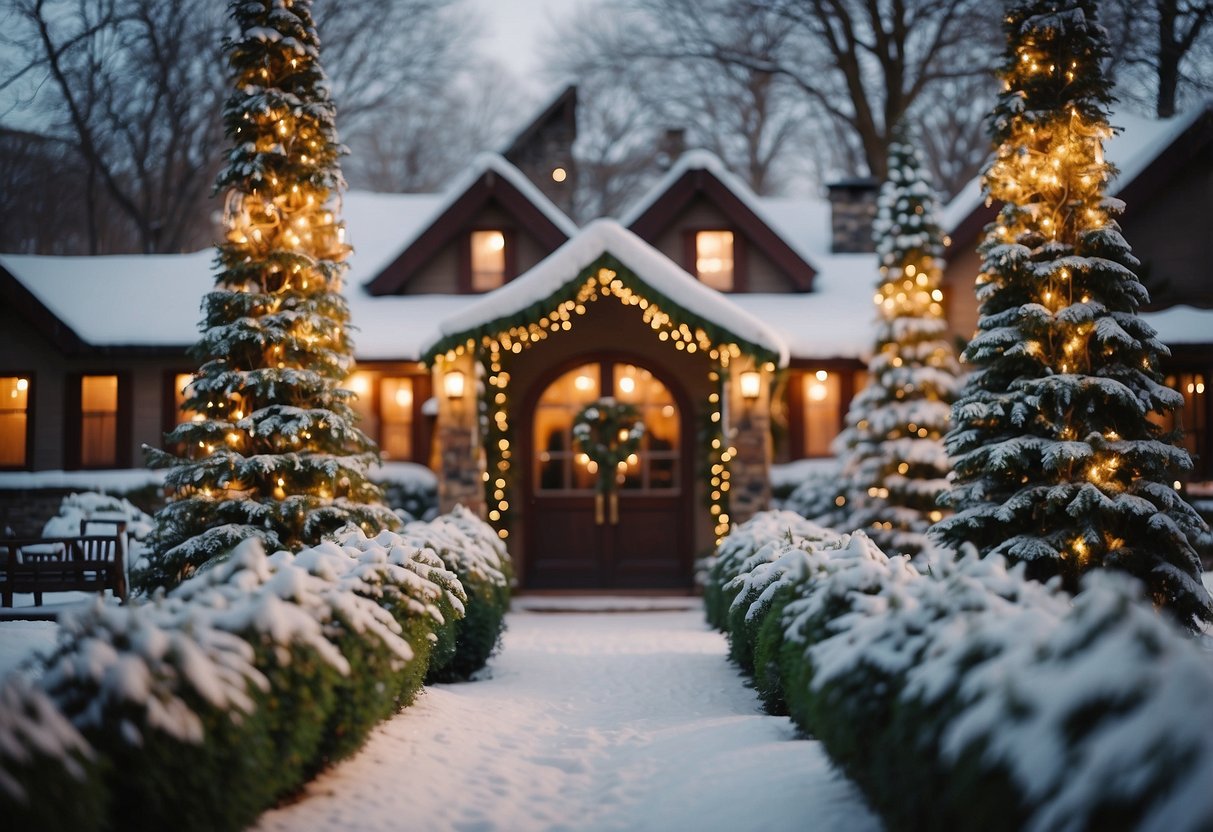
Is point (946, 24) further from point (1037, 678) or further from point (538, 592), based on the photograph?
point (1037, 678)

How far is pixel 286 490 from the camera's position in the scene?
8.86 m

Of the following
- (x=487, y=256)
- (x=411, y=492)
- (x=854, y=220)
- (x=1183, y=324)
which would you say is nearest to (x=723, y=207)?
(x=854, y=220)

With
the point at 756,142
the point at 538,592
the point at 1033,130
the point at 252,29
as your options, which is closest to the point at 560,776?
the point at 1033,130

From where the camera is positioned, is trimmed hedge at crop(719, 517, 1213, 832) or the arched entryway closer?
trimmed hedge at crop(719, 517, 1213, 832)

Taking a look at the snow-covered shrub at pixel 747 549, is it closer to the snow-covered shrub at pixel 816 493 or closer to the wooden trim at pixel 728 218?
the snow-covered shrub at pixel 816 493

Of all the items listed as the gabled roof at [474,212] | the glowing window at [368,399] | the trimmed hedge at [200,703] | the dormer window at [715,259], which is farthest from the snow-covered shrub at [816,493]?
the trimmed hedge at [200,703]

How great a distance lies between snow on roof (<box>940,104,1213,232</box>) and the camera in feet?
47.2

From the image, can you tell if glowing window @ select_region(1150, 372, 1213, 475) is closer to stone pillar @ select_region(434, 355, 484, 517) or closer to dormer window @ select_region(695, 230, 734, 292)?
dormer window @ select_region(695, 230, 734, 292)

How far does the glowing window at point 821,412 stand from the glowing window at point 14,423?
12.1 metres

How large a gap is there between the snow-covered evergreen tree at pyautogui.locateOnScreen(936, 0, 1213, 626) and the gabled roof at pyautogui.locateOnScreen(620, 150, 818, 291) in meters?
7.48

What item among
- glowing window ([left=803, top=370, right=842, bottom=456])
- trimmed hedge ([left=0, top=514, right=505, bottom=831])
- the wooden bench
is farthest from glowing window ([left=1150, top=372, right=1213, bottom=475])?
the wooden bench

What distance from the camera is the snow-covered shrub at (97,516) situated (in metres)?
12.4

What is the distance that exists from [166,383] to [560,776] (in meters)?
12.3

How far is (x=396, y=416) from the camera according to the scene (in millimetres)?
15406
